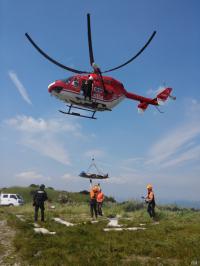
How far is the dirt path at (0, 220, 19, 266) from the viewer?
34.4 ft

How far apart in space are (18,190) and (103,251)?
49191mm

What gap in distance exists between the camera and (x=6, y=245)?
1252 centimetres

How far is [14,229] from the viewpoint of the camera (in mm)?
16047

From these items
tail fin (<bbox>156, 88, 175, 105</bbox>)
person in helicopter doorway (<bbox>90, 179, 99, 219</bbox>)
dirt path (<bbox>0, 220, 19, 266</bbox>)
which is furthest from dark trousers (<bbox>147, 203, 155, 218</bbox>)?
tail fin (<bbox>156, 88, 175, 105</bbox>)

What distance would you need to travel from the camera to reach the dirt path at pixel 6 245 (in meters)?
10.5

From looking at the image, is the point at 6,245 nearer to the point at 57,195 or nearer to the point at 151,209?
the point at 151,209

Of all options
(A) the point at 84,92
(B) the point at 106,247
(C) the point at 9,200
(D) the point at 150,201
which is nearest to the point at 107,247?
(B) the point at 106,247

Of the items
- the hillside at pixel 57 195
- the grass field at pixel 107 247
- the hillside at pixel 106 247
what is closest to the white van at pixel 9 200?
the hillside at pixel 57 195

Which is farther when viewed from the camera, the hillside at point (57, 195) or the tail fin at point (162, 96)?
the hillside at point (57, 195)

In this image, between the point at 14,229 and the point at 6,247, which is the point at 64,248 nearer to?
the point at 6,247

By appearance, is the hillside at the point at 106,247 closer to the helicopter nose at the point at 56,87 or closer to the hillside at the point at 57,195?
the helicopter nose at the point at 56,87

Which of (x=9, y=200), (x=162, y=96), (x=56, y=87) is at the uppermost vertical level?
(x=162, y=96)

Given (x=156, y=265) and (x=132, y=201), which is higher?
(x=132, y=201)

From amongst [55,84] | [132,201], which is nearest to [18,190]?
[132,201]
